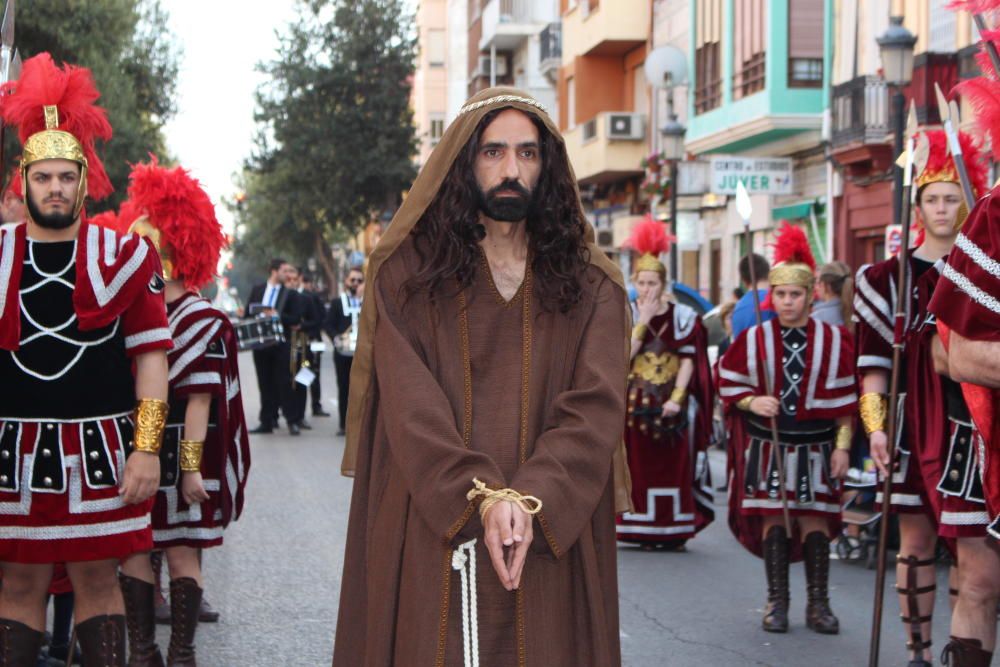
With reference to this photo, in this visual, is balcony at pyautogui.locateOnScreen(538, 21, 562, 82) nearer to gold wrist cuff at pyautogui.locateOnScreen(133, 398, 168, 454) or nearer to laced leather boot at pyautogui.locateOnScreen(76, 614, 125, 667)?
gold wrist cuff at pyautogui.locateOnScreen(133, 398, 168, 454)

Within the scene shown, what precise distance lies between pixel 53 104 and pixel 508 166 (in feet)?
7.13

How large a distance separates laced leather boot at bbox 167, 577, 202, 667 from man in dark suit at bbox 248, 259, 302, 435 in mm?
12284

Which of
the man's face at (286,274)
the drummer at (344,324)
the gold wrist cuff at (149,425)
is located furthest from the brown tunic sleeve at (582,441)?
the man's face at (286,274)

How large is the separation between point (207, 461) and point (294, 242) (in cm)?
5587

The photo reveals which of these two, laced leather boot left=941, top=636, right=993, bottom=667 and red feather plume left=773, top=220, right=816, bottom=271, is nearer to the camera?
laced leather boot left=941, top=636, right=993, bottom=667

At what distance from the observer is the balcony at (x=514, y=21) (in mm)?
49375

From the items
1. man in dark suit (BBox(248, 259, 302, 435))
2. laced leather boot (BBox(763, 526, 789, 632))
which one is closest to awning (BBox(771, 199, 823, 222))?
man in dark suit (BBox(248, 259, 302, 435))

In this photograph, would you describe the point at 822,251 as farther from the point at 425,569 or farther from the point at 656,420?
the point at 425,569

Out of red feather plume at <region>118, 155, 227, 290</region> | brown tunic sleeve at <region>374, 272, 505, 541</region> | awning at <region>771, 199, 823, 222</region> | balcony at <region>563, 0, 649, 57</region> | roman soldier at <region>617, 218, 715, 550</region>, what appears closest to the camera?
brown tunic sleeve at <region>374, 272, 505, 541</region>

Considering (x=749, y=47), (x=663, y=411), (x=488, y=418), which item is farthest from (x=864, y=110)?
(x=488, y=418)

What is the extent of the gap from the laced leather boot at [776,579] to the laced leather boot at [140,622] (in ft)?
10.3

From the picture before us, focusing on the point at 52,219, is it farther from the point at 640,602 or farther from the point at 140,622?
the point at 640,602

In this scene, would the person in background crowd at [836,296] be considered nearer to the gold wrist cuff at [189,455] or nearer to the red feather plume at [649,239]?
the red feather plume at [649,239]

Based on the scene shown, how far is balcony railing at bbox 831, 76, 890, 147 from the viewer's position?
2370 cm
